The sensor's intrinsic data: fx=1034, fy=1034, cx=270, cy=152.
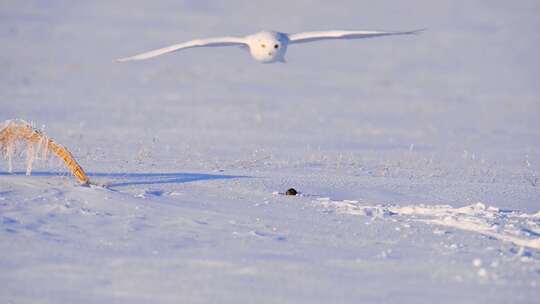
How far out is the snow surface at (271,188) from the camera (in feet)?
20.9

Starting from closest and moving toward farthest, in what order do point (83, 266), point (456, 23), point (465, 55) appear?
point (83, 266), point (465, 55), point (456, 23)

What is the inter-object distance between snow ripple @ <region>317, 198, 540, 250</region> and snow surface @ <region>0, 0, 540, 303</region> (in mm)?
24

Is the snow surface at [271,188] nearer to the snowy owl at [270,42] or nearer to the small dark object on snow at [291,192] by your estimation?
the small dark object on snow at [291,192]

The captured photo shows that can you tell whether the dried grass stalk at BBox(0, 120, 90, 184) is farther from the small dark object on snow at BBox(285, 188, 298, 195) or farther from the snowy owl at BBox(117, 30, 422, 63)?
the snowy owl at BBox(117, 30, 422, 63)

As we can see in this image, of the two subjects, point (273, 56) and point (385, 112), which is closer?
point (273, 56)

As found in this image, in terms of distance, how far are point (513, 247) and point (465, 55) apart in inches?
1230

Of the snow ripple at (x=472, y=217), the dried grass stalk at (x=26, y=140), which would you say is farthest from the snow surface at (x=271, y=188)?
the dried grass stalk at (x=26, y=140)

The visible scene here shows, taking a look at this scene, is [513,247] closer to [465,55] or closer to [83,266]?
[83,266]

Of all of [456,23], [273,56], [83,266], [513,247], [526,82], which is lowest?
[83,266]

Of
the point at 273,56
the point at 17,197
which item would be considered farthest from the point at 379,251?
the point at 273,56

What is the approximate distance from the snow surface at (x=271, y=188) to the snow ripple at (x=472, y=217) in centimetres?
2

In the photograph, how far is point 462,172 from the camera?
1242cm

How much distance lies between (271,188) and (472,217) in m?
2.01

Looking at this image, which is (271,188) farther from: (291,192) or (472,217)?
(472,217)
